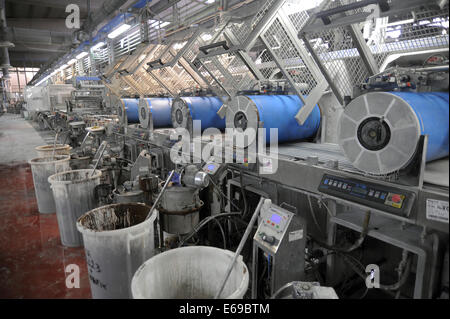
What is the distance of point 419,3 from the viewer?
47.7 inches

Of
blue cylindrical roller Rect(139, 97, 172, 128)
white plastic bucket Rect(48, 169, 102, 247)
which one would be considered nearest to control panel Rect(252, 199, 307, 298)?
white plastic bucket Rect(48, 169, 102, 247)

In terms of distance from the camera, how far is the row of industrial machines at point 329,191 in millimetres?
1211

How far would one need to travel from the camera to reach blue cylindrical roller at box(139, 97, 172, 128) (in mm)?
3716

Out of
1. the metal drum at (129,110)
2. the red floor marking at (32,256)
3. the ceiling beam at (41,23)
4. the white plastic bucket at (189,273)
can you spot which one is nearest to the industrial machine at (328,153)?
the white plastic bucket at (189,273)

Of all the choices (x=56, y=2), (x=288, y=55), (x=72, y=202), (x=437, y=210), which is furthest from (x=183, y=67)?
(x=56, y=2)

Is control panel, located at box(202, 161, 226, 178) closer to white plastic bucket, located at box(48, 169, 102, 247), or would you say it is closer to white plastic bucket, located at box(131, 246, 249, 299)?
white plastic bucket, located at box(131, 246, 249, 299)

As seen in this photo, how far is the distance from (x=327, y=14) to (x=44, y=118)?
1281 cm

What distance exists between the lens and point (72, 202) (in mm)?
2672

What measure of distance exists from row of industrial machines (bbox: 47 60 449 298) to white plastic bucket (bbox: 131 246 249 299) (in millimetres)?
242

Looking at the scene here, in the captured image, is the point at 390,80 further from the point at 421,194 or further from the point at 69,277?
the point at 69,277

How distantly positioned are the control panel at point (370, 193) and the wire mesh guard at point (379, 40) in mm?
520

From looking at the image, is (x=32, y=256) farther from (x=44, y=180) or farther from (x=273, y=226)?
(x=273, y=226)

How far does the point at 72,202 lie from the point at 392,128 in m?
2.63

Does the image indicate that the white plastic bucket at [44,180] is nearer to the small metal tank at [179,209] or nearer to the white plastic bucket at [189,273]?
the small metal tank at [179,209]
